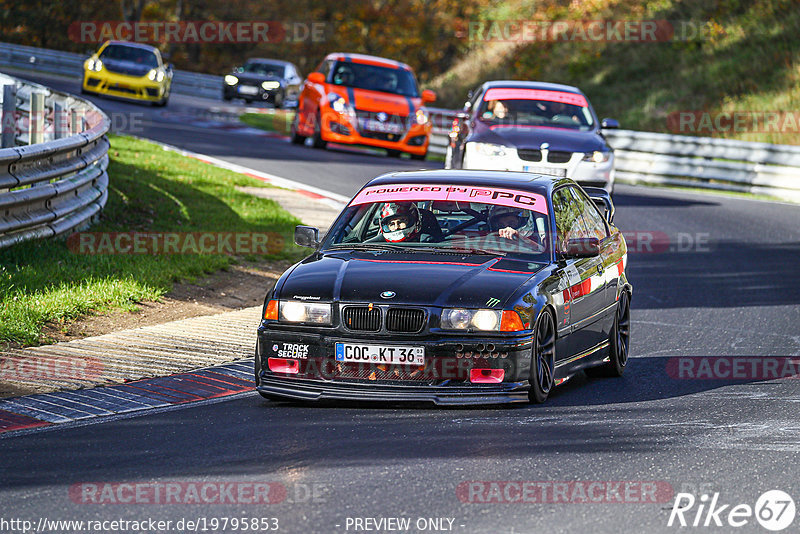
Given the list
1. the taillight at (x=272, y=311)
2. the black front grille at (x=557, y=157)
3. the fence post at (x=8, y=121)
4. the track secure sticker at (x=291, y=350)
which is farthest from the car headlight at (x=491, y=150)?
the track secure sticker at (x=291, y=350)

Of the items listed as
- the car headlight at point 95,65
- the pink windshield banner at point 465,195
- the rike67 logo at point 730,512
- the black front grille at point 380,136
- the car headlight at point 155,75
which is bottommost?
the car headlight at point 155,75

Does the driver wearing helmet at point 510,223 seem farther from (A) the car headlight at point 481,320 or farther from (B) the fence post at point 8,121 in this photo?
(B) the fence post at point 8,121

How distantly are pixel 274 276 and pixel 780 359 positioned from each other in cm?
528

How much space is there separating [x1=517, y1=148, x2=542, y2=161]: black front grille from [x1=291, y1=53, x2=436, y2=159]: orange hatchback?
804 centimetres

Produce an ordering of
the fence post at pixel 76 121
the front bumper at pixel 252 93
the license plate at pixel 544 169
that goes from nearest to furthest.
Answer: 1. the fence post at pixel 76 121
2. the license plate at pixel 544 169
3. the front bumper at pixel 252 93

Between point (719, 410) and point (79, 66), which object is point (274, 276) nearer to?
point (719, 410)

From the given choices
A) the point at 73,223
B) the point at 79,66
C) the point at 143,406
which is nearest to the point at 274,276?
the point at 73,223

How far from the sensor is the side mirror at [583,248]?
28.4 feet

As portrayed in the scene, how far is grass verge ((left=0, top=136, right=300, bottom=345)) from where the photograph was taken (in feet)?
34.6

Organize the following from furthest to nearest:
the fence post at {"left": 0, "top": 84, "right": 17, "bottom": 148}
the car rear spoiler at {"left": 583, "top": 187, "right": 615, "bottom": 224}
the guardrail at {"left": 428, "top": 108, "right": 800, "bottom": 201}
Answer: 1. the guardrail at {"left": 428, "top": 108, "right": 800, "bottom": 201}
2. the fence post at {"left": 0, "top": 84, "right": 17, "bottom": 148}
3. the car rear spoiler at {"left": 583, "top": 187, "right": 615, "bottom": 224}

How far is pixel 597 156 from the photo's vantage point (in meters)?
18.6

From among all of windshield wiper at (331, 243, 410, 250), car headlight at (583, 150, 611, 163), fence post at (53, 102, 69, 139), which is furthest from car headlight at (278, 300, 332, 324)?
car headlight at (583, 150, 611, 163)

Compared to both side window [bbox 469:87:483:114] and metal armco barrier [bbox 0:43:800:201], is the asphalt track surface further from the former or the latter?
metal armco barrier [bbox 0:43:800:201]

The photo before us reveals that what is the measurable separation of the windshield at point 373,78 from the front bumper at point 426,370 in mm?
19287
